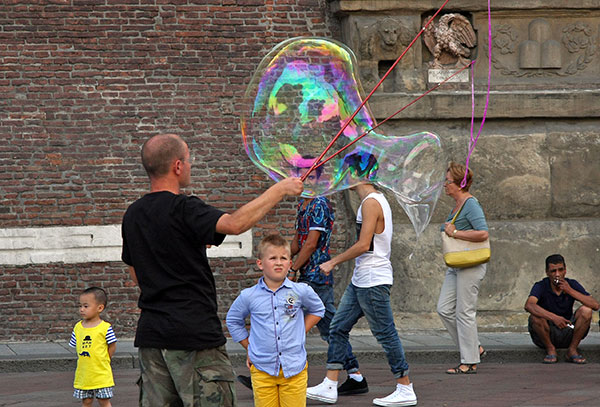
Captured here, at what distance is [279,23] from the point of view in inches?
452

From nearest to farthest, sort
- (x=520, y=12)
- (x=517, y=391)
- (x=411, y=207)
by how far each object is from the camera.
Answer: (x=411, y=207) → (x=517, y=391) → (x=520, y=12)

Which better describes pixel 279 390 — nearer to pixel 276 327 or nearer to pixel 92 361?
pixel 276 327

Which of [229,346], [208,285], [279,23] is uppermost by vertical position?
[279,23]

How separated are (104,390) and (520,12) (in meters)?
7.20

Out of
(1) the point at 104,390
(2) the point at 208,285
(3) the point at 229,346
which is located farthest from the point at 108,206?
(2) the point at 208,285

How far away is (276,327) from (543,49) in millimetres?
7345

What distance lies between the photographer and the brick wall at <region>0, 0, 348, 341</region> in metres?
11.1

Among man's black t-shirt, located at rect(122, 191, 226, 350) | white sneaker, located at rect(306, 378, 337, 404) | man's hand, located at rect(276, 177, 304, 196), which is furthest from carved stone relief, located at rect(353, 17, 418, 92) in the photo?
man's black t-shirt, located at rect(122, 191, 226, 350)

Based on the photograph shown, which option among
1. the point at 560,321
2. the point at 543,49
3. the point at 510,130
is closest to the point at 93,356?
the point at 560,321

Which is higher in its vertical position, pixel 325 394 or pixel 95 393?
pixel 95 393

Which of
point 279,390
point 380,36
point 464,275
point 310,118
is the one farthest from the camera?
point 380,36

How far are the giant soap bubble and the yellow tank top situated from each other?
1578mm

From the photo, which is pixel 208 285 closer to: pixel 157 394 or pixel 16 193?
pixel 157 394

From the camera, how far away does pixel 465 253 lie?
8695 millimetres
